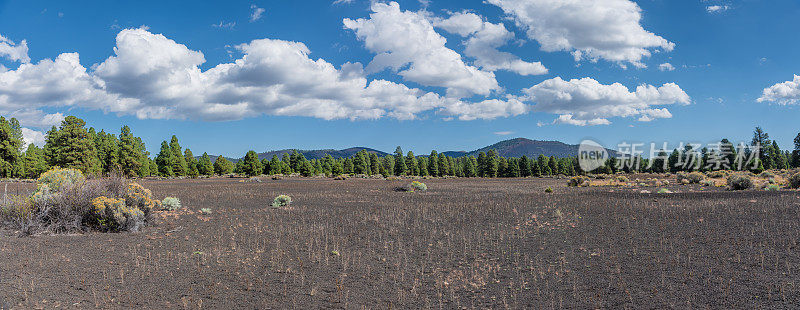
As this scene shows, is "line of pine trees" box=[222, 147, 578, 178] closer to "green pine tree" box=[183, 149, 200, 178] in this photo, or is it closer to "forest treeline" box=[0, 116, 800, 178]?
"forest treeline" box=[0, 116, 800, 178]

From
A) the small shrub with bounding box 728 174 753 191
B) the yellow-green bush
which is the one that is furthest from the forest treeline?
the small shrub with bounding box 728 174 753 191

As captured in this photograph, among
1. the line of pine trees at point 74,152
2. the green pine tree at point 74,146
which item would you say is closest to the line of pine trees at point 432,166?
the line of pine trees at point 74,152

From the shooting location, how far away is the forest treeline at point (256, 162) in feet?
145

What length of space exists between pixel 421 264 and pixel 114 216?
9770 millimetres

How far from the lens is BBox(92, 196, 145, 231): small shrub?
12.6m

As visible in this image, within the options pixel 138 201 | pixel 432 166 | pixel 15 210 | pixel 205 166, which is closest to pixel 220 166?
pixel 205 166

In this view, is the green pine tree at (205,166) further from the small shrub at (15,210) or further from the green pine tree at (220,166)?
the small shrub at (15,210)

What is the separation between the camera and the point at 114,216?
12.5m

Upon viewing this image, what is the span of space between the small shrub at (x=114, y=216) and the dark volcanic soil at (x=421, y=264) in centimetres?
59

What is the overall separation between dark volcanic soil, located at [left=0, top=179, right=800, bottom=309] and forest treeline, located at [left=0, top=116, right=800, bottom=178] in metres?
19.4

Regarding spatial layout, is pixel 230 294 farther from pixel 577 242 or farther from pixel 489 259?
pixel 577 242

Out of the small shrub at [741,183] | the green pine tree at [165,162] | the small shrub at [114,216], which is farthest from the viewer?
the green pine tree at [165,162]

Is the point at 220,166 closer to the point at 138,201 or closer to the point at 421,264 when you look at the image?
the point at 138,201

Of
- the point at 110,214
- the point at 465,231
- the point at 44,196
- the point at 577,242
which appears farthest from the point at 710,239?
the point at 44,196
